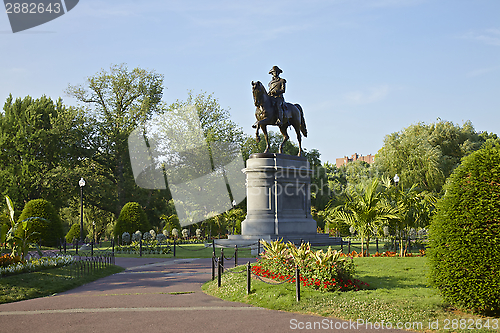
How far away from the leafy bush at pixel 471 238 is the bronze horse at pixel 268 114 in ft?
53.7

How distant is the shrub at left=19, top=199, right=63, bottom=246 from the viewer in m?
29.2

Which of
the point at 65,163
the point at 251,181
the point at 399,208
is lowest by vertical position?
the point at 399,208

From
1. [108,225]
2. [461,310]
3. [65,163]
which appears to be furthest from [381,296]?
[108,225]

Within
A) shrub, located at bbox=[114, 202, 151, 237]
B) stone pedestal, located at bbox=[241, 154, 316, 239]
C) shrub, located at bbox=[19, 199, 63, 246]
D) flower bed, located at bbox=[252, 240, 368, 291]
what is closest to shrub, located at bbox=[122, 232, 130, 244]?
shrub, located at bbox=[114, 202, 151, 237]

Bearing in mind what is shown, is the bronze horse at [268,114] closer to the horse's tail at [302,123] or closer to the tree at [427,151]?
the horse's tail at [302,123]

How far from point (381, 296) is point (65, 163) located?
40.3m

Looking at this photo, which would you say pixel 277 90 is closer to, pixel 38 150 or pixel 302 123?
pixel 302 123

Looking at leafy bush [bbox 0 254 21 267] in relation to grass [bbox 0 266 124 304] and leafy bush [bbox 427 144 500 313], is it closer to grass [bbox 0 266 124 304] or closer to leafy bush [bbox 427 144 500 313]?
grass [bbox 0 266 124 304]

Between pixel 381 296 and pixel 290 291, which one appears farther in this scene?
pixel 290 291

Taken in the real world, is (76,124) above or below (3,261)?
above

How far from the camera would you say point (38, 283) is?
12562 millimetres

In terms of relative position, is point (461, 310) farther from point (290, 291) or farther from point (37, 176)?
point (37, 176)

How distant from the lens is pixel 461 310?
8297mm

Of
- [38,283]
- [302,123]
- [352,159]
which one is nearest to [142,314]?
[38,283]
